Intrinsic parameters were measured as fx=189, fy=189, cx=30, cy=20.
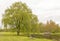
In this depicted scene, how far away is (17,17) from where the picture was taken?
4434cm

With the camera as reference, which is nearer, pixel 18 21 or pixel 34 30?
pixel 18 21

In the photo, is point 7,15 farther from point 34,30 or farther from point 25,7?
point 34,30

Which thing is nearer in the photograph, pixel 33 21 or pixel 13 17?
pixel 13 17

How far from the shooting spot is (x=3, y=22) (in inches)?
1737

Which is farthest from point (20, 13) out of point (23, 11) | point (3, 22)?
point (3, 22)

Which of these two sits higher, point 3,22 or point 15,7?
point 15,7

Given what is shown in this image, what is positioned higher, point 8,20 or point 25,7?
point 25,7

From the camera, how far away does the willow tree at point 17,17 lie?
4384 cm

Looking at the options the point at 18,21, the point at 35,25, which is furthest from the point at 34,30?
the point at 18,21

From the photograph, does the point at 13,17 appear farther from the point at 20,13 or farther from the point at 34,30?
the point at 34,30

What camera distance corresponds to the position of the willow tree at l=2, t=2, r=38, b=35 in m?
43.8

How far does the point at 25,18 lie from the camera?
43.9m

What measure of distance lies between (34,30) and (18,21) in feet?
26.9

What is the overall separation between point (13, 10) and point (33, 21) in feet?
24.2
